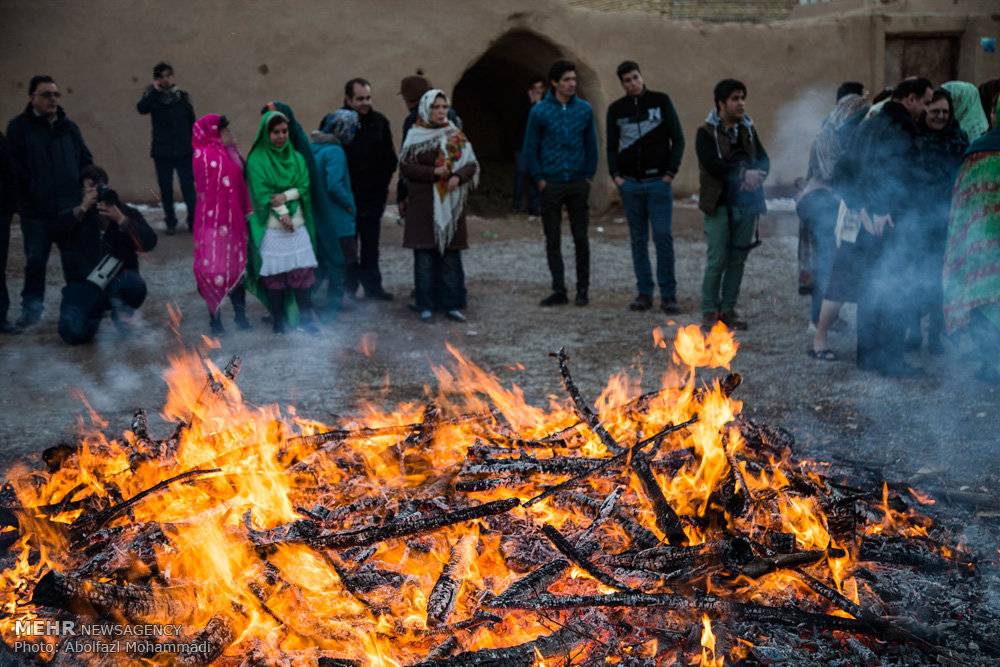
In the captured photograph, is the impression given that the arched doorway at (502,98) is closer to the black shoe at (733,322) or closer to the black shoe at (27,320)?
the black shoe at (733,322)

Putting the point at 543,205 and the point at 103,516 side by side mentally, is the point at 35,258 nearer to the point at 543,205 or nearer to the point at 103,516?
the point at 543,205

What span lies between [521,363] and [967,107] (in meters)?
3.84

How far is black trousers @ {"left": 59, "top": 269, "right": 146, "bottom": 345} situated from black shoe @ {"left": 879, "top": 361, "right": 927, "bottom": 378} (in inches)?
233

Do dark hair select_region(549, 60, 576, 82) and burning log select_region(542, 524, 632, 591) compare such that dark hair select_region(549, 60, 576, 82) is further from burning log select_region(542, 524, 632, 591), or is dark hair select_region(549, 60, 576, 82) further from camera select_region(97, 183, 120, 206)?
burning log select_region(542, 524, 632, 591)

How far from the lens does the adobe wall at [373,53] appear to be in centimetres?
1121

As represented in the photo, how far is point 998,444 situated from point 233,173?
5.71 meters

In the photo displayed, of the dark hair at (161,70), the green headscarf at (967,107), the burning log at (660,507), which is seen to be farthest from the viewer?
the dark hair at (161,70)

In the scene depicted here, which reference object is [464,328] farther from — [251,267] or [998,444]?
[998,444]

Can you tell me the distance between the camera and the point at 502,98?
61.9ft

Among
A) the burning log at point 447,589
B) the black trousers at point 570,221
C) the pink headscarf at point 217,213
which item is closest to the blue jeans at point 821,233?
the black trousers at point 570,221

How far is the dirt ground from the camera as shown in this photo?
16.5 feet

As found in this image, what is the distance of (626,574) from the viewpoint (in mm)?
3043

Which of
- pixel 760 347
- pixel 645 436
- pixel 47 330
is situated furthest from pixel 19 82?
pixel 645 436

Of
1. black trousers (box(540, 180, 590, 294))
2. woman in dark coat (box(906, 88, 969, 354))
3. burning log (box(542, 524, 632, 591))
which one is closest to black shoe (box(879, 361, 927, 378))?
woman in dark coat (box(906, 88, 969, 354))
